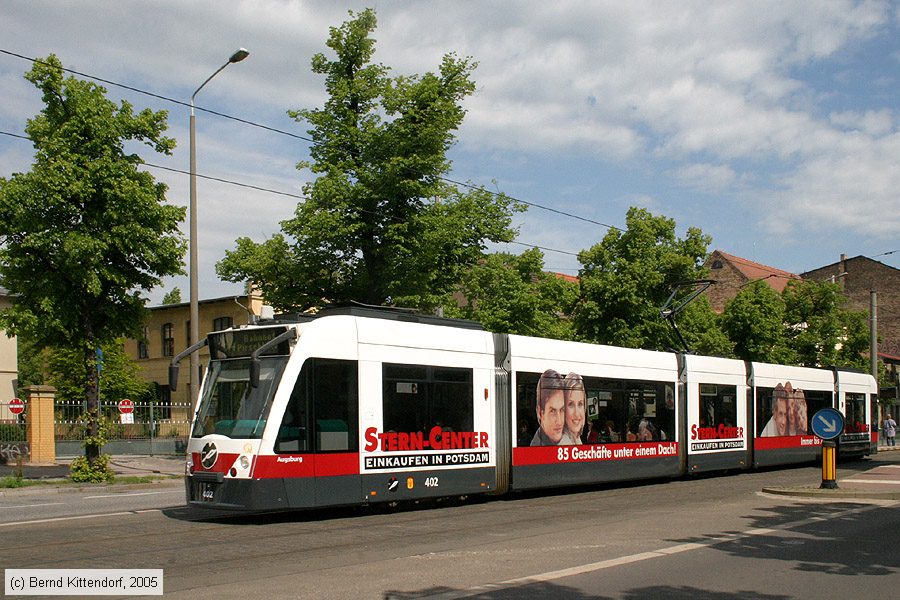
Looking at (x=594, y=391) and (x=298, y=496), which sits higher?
(x=594, y=391)

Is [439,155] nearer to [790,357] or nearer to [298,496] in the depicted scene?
[298,496]

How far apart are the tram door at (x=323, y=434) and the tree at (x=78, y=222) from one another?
9.81m

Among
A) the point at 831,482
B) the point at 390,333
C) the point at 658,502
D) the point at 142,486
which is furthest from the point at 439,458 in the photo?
the point at 142,486

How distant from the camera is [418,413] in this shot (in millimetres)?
14617

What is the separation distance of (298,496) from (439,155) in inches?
628

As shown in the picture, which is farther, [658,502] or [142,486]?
[142,486]

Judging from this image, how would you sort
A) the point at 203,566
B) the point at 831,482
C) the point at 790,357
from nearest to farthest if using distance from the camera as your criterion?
the point at 203,566 → the point at 831,482 → the point at 790,357

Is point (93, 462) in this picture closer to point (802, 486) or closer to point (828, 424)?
point (802, 486)

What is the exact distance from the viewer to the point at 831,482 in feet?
58.7

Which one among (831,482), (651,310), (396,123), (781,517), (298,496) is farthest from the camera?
(651,310)

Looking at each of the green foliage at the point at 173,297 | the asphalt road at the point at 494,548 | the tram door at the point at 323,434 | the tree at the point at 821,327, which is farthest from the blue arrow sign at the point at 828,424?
the green foliage at the point at 173,297

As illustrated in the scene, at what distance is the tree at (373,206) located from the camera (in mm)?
26469

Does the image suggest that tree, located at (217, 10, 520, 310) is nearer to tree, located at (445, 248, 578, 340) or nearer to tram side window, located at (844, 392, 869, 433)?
tree, located at (445, 248, 578, 340)

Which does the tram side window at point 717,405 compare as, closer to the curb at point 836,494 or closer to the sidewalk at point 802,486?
the sidewalk at point 802,486
